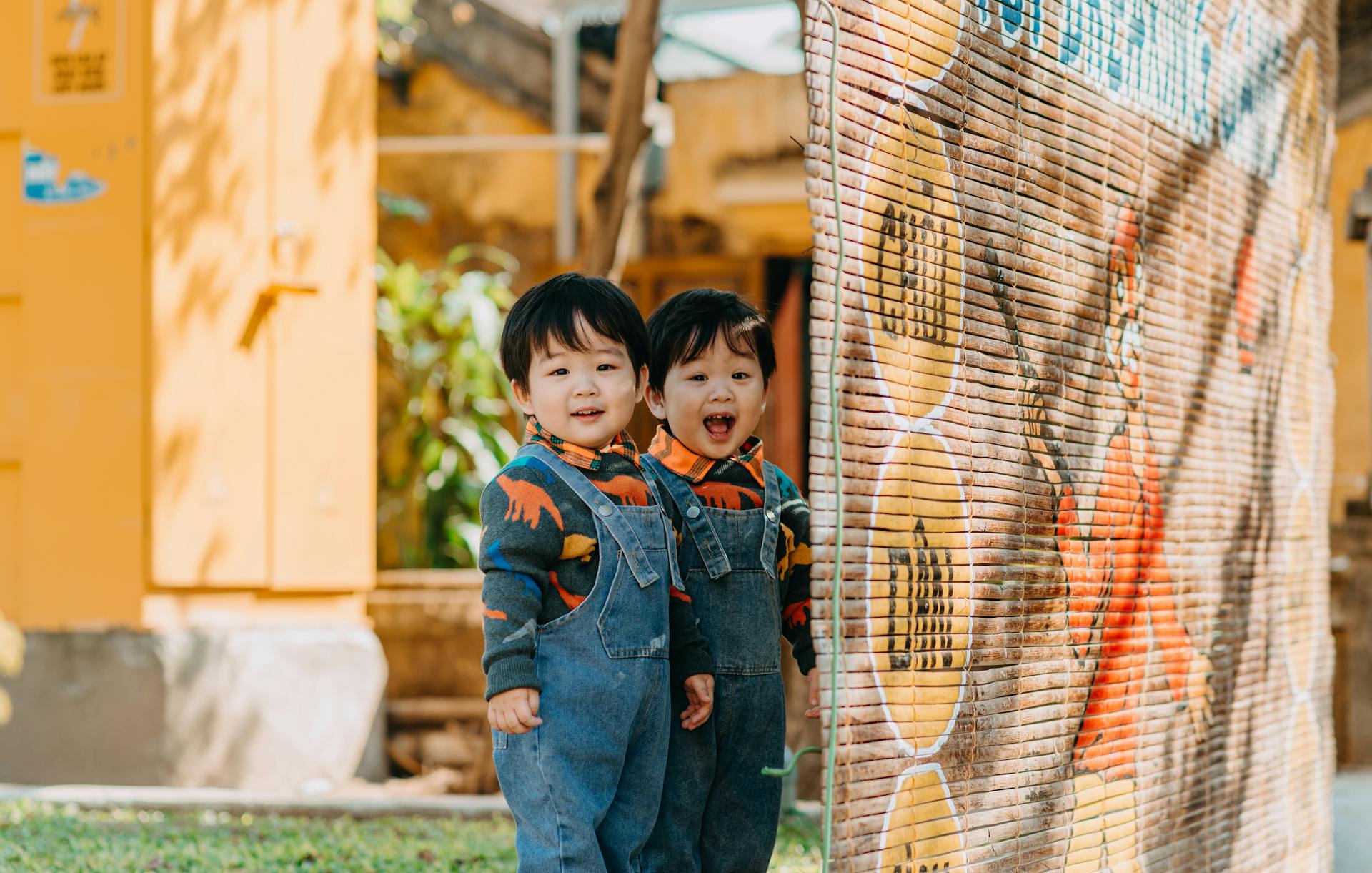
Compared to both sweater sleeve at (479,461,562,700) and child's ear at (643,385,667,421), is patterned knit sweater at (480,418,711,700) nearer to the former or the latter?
sweater sleeve at (479,461,562,700)

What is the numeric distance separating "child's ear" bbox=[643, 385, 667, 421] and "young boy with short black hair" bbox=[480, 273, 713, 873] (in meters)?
0.18

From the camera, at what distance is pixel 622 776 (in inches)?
103

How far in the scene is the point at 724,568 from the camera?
2.77 metres

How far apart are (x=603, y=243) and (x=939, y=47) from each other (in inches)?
107

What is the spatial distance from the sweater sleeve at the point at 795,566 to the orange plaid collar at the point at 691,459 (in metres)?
0.07

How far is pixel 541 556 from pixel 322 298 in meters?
3.42


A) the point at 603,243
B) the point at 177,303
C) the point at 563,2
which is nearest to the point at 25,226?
the point at 177,303

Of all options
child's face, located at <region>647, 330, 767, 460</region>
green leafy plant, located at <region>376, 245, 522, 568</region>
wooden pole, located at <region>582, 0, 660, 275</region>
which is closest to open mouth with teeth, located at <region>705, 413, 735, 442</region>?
child's face, located at <region>647, 330, 767, 460</region>

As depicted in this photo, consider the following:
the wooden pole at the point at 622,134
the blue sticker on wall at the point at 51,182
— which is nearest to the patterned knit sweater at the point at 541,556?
the wooden pole at the point at 622,134

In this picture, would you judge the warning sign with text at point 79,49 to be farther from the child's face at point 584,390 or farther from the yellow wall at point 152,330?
the child's face at point 584,390

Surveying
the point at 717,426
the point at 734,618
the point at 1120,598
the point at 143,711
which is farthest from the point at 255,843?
the point at 1120,598

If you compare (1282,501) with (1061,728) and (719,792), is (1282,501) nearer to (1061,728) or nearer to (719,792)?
(1061,728)

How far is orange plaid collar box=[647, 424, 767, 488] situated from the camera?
9.32ft

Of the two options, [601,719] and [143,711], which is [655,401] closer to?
[601,719]
